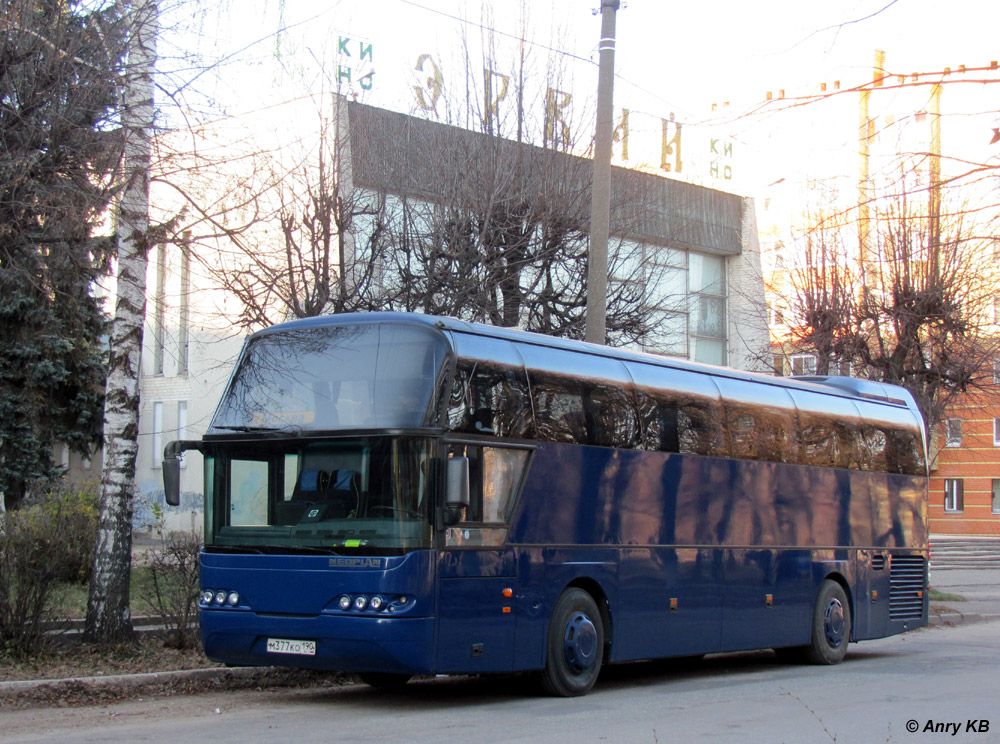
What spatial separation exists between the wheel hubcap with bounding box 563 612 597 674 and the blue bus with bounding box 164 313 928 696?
2 centimetres

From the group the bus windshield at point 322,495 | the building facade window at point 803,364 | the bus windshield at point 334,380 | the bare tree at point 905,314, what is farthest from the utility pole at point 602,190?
the building facade window at point 803,364

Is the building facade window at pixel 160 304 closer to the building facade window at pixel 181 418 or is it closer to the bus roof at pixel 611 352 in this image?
the bus roof at pixel 611 352

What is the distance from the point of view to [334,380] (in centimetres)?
1027

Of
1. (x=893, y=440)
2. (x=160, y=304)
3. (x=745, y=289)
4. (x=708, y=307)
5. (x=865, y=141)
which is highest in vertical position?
(x=745, y=289)

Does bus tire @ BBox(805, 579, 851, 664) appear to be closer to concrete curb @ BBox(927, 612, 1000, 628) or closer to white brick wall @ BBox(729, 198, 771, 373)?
concrete curb @ BBox(927, 612, 1000, 628)

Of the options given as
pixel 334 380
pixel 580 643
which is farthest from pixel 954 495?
pixel 334 380

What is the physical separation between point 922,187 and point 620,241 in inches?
525

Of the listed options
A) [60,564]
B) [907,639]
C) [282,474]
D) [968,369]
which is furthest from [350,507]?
[968,369]

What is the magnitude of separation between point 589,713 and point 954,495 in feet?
195

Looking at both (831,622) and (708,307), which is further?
(708,307)

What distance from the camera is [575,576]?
1102 centimetres

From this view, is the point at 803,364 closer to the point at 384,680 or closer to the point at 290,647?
the point at 384,680

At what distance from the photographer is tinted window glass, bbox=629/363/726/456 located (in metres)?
12.2

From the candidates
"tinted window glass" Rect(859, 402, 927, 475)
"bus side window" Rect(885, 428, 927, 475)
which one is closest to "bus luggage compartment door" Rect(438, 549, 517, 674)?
"tinted window glass" Rect(859, 402, 927, 475)
